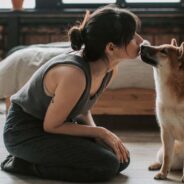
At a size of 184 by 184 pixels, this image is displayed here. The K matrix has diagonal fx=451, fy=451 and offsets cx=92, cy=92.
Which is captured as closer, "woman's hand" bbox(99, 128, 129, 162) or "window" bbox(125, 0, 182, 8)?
"woman's hand" bbox(99, 128, 129, 162)

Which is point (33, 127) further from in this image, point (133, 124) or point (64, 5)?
point (64, 5)

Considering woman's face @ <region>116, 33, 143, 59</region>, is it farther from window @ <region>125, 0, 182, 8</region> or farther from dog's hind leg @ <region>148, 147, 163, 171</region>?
window @ <region>125, 0, 182, 8</region>

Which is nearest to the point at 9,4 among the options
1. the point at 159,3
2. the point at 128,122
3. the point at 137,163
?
the point at 159,3

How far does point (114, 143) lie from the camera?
2.05 meters

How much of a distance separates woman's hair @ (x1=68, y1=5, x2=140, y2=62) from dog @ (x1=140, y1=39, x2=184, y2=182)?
16cm

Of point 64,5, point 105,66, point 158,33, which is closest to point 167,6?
point 158,33

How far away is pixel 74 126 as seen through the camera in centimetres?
202

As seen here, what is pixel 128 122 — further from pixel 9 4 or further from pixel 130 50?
pixel 9 4

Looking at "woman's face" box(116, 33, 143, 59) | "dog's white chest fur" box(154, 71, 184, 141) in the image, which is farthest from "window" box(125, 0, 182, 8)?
"woman's face" box(116, 33, 143, 59)

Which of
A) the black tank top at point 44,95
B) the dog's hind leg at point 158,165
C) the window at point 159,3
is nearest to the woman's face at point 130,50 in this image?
the black tank top at point 44,95

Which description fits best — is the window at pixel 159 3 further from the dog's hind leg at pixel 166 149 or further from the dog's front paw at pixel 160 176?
the dog's front paw at pixel 160 176

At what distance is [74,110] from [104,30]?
1.28ft

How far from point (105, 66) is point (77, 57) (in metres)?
0.14

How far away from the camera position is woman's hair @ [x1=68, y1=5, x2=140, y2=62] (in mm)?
1929
